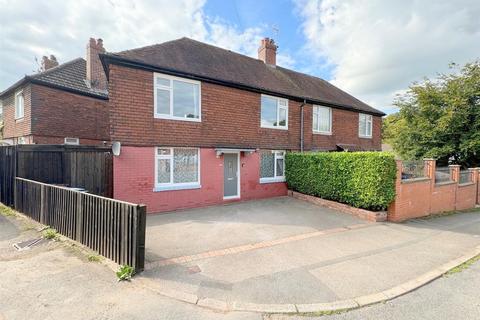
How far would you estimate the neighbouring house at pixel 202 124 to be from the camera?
27.5 feet

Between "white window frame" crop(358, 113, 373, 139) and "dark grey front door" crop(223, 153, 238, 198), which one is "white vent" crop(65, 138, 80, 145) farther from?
"white window frame" crop(358, 113, 373, 139)

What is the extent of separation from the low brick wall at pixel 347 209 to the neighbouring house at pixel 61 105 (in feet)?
37.7

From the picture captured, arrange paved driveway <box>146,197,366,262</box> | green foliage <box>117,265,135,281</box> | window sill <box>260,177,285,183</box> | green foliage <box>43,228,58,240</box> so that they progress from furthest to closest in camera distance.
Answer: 1. window sill <box>260,177,285,183</box>
2. green foliage <box>43,228,58,240</box>
3. paved driveway <box>146,197,366,262</box>
4. green foliage <box>117,265,135,281</box>

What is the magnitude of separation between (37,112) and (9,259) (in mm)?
9782

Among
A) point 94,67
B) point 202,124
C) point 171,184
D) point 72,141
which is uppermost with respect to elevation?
point 94,67

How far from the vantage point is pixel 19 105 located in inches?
527

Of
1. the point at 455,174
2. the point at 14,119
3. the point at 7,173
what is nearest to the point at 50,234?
the point at 7,173

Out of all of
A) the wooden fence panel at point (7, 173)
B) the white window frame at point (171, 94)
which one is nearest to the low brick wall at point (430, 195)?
the white window frame at point (171, 94)

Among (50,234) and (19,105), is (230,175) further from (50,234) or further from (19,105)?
(19,105)

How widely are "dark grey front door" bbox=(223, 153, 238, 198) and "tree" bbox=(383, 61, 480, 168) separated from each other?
45.6 feet

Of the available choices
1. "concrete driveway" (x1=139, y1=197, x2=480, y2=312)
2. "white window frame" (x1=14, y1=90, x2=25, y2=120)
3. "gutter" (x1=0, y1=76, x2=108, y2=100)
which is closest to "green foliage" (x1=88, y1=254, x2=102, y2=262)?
"concrete driveway" (x1=139, y1=197, x2=480, y2=312)

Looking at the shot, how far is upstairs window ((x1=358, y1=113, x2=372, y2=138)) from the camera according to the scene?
16.2 meters

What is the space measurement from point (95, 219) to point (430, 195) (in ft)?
38.0

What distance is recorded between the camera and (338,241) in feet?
20.4
